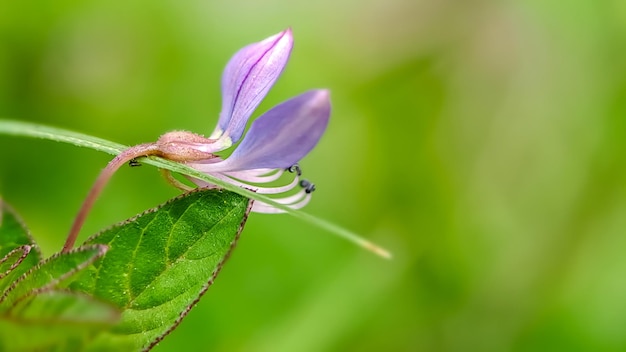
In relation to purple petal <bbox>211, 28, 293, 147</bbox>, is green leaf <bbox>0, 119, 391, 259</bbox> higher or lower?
lower

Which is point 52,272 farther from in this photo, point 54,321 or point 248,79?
point 248,79

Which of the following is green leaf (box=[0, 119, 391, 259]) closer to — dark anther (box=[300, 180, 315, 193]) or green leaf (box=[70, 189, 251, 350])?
green leaf (box=[70, 189, 251, 350])

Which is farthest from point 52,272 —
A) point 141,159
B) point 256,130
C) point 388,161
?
point 388,161

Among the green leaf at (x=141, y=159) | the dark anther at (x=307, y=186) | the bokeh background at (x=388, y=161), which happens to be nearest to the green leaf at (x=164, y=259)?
the green leaf at (x=141, y=159)

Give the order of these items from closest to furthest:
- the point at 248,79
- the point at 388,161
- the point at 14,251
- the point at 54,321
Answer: the point at 54,321
the point at 14,251
the point at 248,79
the point at 388,161

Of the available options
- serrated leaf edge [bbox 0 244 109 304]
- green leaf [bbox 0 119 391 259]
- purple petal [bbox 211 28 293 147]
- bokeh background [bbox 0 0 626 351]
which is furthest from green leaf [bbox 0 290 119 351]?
bokeh background [bbox 0 0 626 351]

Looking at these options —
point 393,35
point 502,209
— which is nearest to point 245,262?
point 502,209
